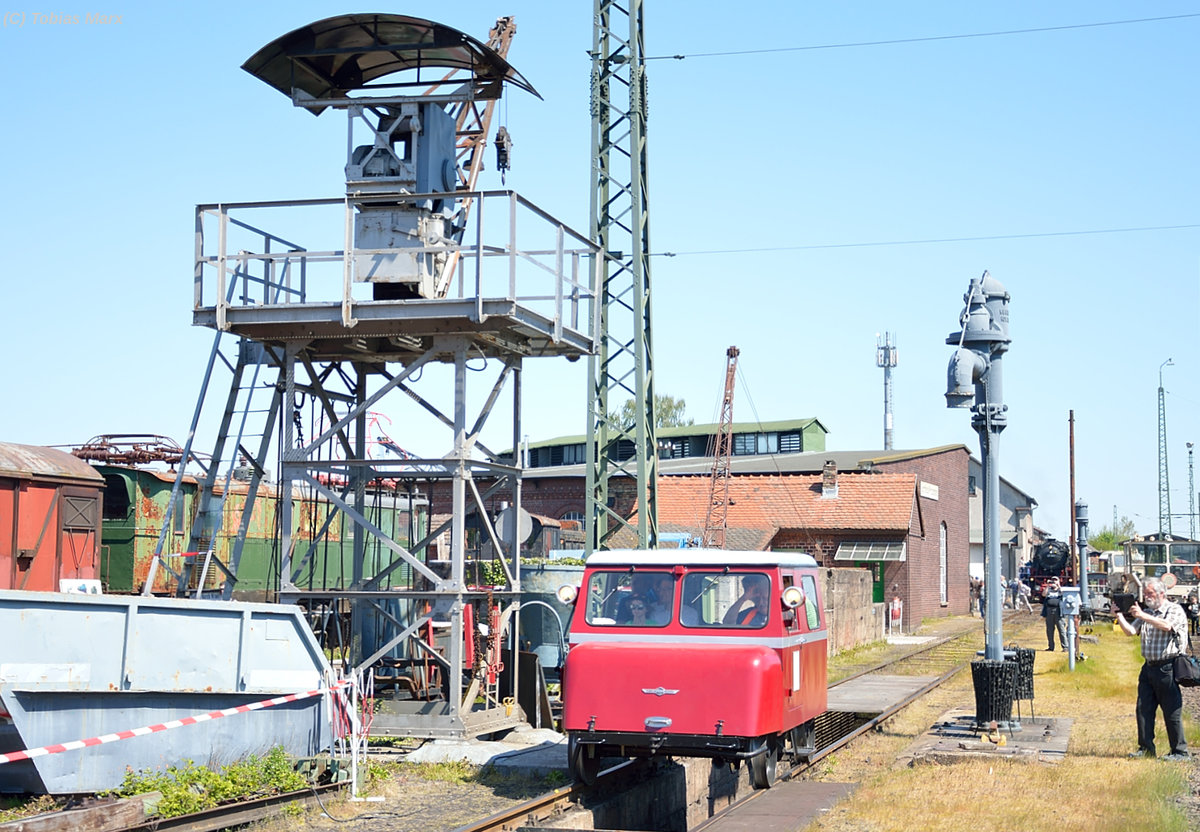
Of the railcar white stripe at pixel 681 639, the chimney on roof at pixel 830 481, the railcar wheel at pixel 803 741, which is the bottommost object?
the railcar wheel at pixel 803 741

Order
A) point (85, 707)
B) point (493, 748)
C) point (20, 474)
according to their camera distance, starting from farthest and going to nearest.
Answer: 1. point (20, 474)
2. point (493, 748)
3. point (85, 707)

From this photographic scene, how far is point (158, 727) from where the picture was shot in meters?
10.1

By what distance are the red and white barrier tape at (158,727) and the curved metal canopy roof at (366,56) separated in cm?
724

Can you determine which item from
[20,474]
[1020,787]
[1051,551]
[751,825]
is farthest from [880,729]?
[1051,551]

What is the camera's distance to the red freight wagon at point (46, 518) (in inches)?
782

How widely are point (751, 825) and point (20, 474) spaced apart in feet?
45.7

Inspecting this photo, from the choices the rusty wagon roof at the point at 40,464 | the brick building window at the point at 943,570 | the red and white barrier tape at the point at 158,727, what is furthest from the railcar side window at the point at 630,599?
the brick building window at the point at 943,570

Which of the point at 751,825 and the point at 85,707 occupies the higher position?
the point at 85,707

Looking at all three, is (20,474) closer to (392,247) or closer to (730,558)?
(392,247)

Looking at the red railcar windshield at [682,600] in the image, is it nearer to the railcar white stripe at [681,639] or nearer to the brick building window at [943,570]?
the railcar white stripe at [681,639]

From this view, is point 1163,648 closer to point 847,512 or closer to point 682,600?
point 682,600

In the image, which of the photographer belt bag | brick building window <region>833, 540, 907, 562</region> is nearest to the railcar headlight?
the photographer belt bag

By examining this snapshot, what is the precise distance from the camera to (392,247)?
14.6m

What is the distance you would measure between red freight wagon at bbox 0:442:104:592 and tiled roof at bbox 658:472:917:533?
82.0ft
